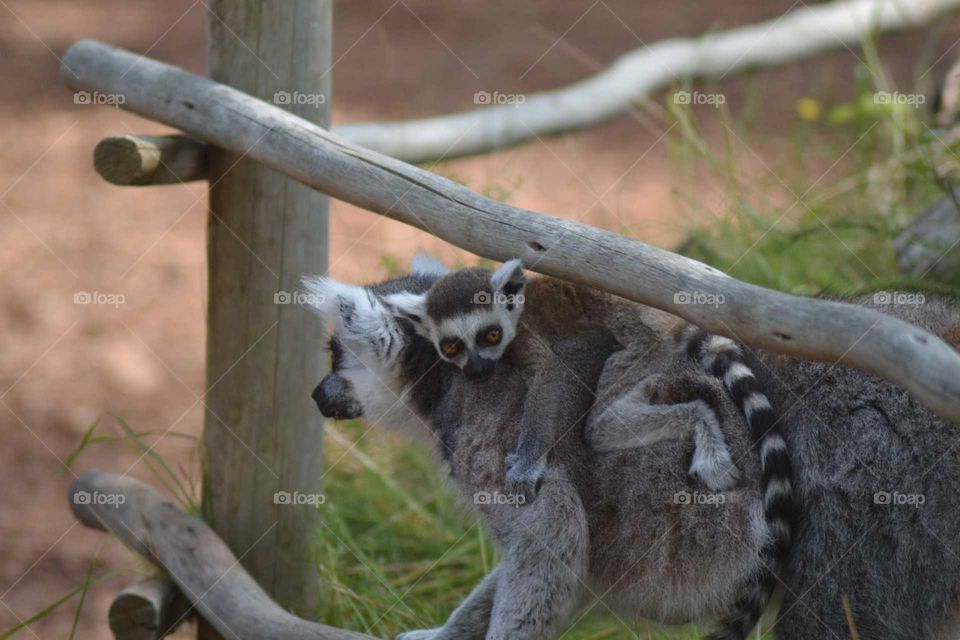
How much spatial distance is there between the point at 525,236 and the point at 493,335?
40 cm

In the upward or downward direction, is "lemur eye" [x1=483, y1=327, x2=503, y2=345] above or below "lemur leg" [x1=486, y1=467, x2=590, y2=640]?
above

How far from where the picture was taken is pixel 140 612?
3.55m

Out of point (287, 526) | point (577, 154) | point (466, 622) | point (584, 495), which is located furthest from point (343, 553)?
point (577, 154)

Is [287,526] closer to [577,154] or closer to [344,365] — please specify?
[344,365]

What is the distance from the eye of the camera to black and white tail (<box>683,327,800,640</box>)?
253 centimetres

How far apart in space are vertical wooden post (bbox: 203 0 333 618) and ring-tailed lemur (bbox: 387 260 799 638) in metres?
0.61

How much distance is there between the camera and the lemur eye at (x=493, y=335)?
9.53 ft

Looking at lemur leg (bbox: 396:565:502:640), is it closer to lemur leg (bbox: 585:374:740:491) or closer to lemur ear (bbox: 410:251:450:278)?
lemur leg (bbox: 585:374:740:491)

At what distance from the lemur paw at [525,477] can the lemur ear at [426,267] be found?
0.79m
